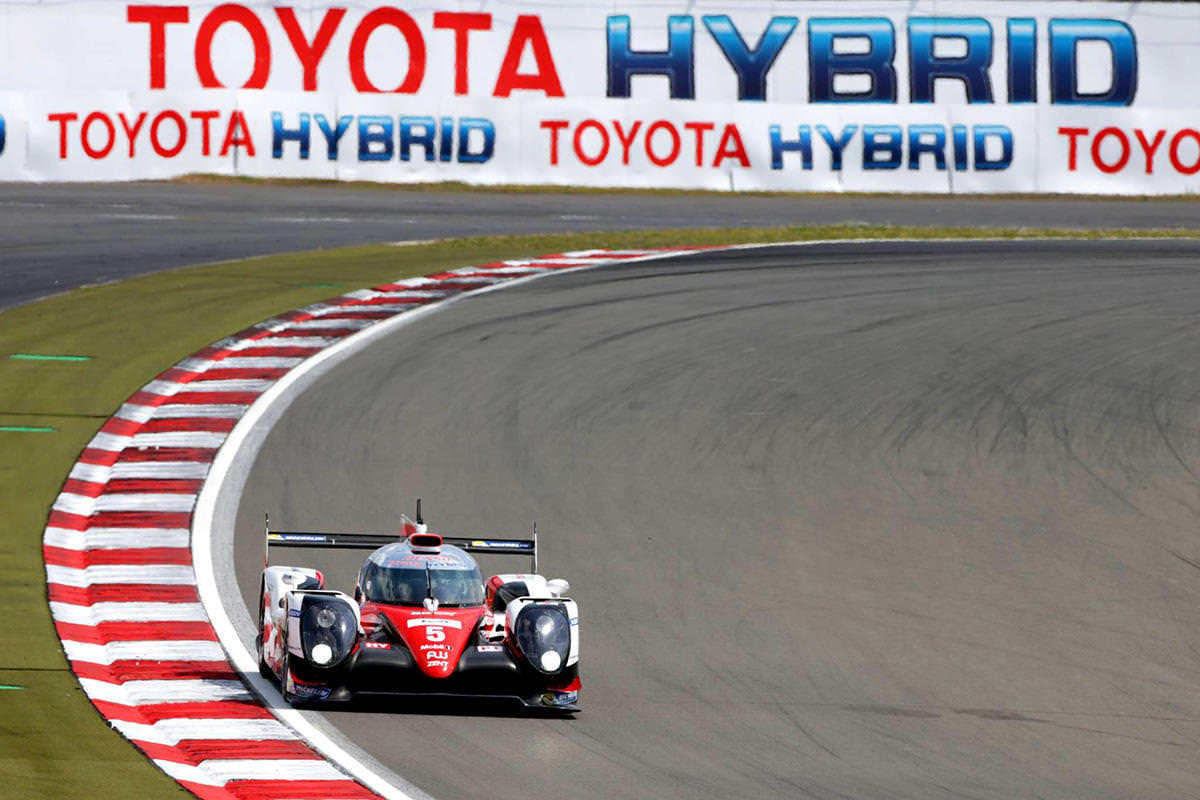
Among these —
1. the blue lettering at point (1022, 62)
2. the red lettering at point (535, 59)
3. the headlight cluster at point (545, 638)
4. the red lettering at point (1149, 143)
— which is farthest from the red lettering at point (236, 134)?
the headlight cluster at point (545, 638)

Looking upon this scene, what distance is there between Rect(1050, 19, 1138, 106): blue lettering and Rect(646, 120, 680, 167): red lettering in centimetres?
781

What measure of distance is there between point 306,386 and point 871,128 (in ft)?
61.0

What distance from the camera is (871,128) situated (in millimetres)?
35438

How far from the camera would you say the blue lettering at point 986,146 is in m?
35.6

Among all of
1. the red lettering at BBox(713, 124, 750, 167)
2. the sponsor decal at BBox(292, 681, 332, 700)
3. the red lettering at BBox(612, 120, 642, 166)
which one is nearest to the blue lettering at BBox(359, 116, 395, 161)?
the red lettering at BBox(612, 120, 642, 166)

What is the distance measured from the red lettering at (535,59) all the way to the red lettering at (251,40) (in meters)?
4.27

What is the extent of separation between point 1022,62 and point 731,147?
21.6 feet

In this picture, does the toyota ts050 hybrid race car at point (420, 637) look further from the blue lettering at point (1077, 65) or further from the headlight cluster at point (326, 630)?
the blue lettering at point (1077, 65)

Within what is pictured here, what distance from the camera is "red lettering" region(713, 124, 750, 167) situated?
34844 millimetres

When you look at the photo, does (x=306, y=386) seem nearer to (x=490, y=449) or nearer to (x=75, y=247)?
(x=490, y=449)

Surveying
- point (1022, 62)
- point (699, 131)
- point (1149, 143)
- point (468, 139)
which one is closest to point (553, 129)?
point (468, 139)

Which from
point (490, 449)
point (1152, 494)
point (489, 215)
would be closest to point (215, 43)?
point (489, 215)

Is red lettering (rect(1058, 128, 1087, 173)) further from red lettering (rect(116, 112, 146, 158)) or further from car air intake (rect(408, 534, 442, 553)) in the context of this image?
car air intake (rect(408, 534, 442, 553))

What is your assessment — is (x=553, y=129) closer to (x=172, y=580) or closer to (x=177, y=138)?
(x=177, y=138)
